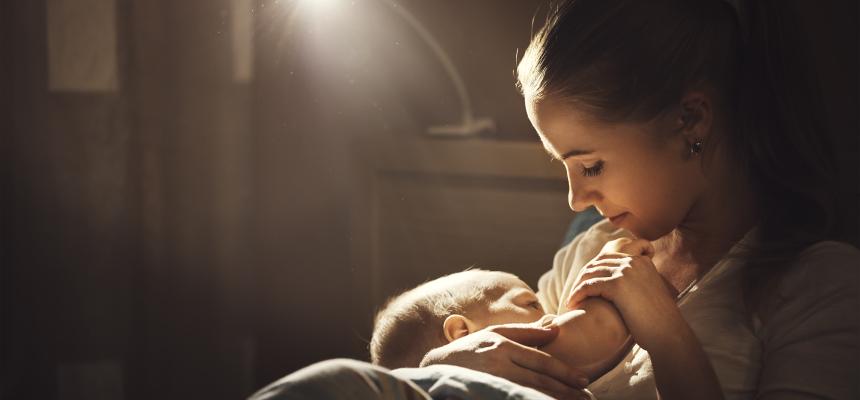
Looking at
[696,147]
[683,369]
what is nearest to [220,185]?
[696,147]

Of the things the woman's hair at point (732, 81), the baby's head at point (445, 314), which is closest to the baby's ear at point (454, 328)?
the baby's head at point (445, 314)

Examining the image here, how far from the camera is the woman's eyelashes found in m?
1.22

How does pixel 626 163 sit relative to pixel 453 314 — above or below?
above

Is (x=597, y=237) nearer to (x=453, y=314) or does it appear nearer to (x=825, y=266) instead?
(x=453, y=314)

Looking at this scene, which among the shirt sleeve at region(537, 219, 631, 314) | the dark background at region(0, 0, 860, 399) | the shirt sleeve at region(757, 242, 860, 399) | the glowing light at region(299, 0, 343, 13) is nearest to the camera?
the shirt sleeve at region(757, 242, 860, 399)

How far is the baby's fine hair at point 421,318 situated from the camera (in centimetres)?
134

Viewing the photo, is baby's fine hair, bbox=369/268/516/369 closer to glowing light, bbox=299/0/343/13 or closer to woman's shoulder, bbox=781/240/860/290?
woman's shoulder, bbox=781/240/860/290

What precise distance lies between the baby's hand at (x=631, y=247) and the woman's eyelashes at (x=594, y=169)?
0.12 m

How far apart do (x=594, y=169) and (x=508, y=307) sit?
11.2 inches

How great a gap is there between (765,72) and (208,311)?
2055 mm

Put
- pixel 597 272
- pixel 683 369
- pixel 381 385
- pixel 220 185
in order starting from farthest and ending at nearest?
pixel 220 185
pixel 597 272
pixel 683 369
pixel 381 385

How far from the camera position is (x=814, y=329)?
1087 mm

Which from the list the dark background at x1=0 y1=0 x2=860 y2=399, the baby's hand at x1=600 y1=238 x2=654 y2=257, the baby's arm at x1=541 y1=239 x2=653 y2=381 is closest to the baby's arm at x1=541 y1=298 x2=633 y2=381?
the baby's arm at x1=541 y1=239 x2=653 y2=381

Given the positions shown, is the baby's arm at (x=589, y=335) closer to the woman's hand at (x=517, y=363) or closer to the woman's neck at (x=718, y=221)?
the woman's hand at (x=517, y=363)
